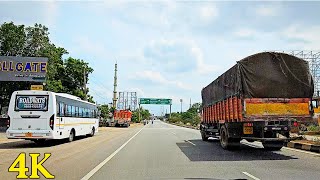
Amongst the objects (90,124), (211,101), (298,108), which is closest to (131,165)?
(298,108)

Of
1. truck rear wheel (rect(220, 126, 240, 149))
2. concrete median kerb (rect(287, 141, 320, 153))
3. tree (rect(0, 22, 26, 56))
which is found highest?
tree (rect(0, 22, 26, 56))

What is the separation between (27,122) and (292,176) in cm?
1281

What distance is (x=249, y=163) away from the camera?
11594 mm

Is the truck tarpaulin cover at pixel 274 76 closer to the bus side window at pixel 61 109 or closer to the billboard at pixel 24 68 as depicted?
the bus side window at pixel 61 109

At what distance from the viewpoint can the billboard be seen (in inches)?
1348

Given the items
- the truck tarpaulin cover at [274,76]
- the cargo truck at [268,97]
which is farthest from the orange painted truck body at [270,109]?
the truck tarpaulin cover at [274,76]

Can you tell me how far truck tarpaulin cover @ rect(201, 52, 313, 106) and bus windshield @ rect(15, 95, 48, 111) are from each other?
916 centimetres

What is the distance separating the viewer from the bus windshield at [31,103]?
17797 mm

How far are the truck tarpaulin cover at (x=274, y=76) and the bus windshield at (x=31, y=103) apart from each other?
9164mm

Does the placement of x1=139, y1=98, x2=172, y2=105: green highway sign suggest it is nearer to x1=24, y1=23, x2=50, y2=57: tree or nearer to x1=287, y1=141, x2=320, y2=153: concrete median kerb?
x1=24, y1=23, x2=50, y2=57: tree

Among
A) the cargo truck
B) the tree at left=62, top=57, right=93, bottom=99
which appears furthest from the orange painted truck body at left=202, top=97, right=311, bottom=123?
the tree at left=62, top=57, right=93, bottom=99

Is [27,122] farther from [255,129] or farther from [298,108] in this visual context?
[298,108]

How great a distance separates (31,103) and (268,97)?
10.9m

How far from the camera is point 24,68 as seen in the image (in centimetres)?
3447
